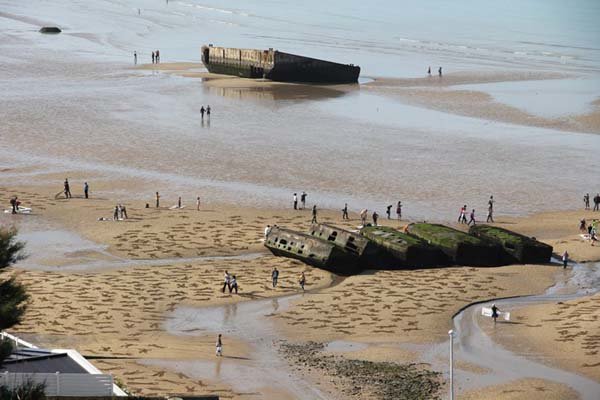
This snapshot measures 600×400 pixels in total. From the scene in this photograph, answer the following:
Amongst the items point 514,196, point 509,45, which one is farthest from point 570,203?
point 509,45

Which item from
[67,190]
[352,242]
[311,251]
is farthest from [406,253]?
[67,190]

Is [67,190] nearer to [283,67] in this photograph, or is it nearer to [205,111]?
[205,111]

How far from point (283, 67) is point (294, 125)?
1853 cm

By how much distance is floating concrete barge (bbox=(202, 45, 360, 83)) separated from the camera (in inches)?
3701

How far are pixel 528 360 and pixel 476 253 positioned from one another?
36.5ft

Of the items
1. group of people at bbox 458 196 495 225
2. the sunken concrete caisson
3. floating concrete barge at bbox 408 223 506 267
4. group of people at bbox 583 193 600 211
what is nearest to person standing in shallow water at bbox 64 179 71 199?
floating concrete barge at bbox 408 223 506 267

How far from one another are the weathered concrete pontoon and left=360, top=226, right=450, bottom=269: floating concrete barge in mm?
465

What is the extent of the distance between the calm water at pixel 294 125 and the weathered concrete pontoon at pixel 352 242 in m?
8.88

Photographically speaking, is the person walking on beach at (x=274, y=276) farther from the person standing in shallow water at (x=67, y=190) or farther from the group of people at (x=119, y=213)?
the person standing in shallow water at (x=67, y=190)

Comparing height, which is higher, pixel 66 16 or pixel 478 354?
pixel 66 16

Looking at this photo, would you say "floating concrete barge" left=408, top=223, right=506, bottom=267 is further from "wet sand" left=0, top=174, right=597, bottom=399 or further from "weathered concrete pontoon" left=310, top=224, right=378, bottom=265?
"weathered concrete pontoon" left=310, top=224, right=378, bottom=265

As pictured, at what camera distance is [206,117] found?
78.1 meters

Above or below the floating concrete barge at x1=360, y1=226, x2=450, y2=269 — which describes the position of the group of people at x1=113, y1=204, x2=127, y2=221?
above

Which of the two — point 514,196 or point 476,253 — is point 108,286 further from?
point 514,196
